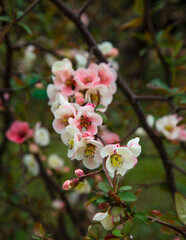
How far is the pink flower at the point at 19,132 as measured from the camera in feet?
3.38

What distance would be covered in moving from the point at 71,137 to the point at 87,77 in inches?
7.9

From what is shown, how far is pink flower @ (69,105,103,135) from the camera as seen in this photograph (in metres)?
0.52

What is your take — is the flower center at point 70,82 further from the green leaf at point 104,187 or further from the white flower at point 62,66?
the green leaf at point 104,187

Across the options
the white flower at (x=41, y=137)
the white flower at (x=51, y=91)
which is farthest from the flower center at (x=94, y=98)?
the white flower at (x=41, y=137)

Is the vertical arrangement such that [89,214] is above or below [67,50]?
below

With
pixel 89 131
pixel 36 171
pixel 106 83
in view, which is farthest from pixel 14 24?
pixel 36 171

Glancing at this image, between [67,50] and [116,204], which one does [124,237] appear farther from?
[67,50]

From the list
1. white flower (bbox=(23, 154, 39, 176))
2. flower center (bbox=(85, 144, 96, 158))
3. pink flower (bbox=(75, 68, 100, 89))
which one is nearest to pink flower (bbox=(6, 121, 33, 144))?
white flower (bbox=(23, 154, 39, 176))

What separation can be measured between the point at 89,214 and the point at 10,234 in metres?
0.51

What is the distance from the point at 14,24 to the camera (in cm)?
78

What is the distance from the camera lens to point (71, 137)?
522 millimetres

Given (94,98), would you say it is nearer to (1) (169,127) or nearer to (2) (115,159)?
(2) (115,159)

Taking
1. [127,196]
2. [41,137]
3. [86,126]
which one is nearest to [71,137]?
[86,126]

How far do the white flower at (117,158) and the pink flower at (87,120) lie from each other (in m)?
0.06
